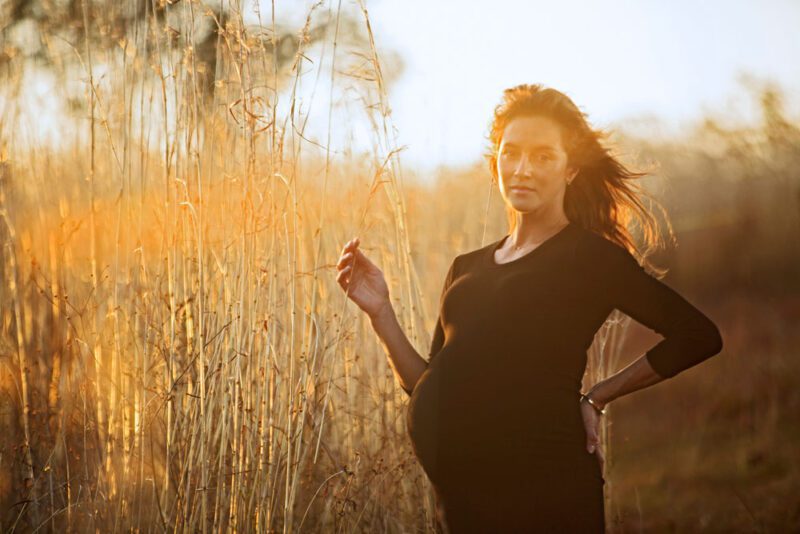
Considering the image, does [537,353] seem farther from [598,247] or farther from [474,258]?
[474,258]

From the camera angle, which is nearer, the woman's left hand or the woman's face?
the woman's left hand

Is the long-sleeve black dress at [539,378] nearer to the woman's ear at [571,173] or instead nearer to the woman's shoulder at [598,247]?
the woman's shoulder at [598,247]

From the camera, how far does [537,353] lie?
1873 mm

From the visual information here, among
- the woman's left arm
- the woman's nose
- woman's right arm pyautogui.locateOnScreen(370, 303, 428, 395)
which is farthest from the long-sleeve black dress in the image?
woman's right arm pyautogui.locateOnScreen(370, 303, 428, 395)

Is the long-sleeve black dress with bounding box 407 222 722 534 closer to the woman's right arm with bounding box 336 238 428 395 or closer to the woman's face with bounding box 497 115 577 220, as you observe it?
the woman's face with bounding box 497 115 577 220

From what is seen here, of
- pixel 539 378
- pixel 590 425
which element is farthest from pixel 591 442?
pixel 539 378

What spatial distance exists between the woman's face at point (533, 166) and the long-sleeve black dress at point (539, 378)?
8cm

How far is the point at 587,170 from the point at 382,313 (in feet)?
1.73

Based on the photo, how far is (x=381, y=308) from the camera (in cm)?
Answer: 221

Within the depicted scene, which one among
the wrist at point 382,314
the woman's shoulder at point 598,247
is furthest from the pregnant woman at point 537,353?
the wrist at point 382,314

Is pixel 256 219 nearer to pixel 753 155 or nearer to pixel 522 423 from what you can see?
pixel 522 423

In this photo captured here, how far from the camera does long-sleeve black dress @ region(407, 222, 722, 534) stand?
72.5 inches

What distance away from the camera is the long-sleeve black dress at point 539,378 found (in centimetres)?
184

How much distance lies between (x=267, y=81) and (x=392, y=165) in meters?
0.38
